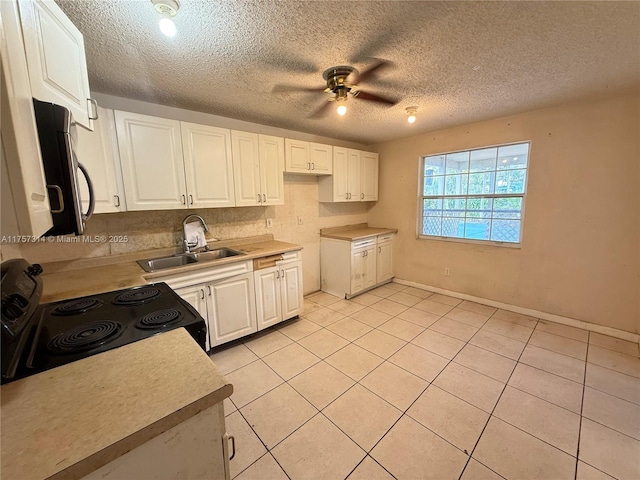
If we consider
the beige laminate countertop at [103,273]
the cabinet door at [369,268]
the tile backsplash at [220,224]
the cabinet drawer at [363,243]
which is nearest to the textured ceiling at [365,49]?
the tile backsplash at [220,224]

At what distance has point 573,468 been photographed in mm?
1396

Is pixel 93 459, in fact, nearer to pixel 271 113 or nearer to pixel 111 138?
pixel 111 138

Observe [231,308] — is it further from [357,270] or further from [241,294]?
[357,270]

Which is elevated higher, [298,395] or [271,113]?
[271,113]

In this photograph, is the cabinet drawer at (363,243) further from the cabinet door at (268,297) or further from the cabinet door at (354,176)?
the cabinet door at (268,297)

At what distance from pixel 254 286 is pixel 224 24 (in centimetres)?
207

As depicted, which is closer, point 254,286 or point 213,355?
point 213,355

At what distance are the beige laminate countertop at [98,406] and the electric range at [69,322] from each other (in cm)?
8

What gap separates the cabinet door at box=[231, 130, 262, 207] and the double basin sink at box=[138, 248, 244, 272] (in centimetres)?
56

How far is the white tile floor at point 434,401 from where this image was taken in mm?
1442

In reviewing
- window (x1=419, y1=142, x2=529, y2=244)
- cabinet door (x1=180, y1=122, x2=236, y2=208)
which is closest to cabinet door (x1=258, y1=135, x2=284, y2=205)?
cabinet door (x1=180, y1=122, x2=236, y2=208)

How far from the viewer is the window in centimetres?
314

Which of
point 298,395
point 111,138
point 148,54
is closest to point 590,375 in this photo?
point 298,395

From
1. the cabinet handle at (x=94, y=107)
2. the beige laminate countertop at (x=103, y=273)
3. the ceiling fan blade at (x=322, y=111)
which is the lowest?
the beige laminate countertop at (x=103, y=273)
